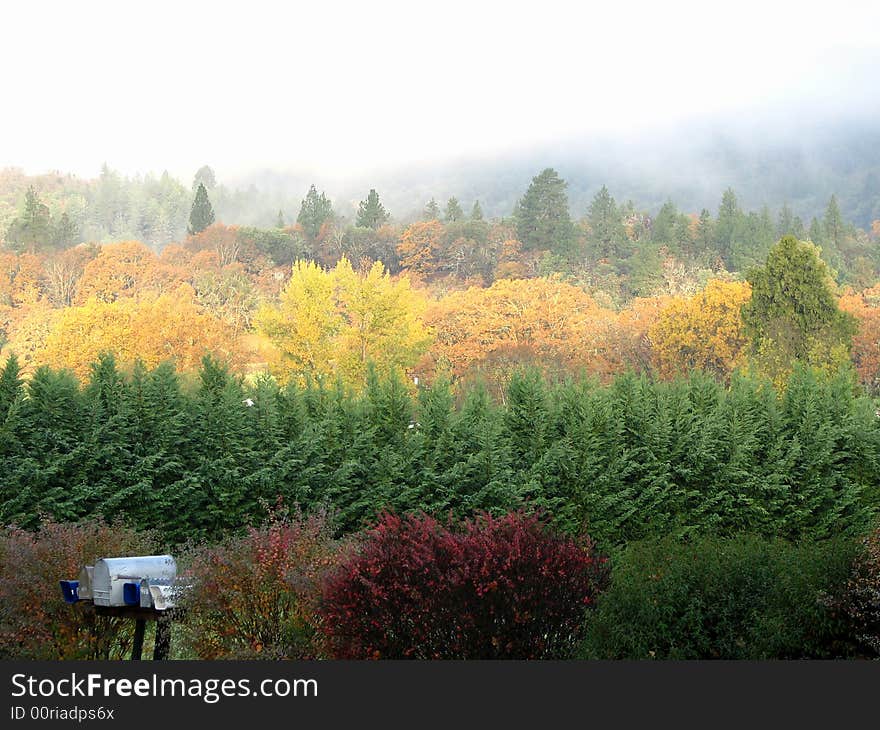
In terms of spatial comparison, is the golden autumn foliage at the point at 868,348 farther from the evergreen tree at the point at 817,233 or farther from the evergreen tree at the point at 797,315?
the evergreen tree at the point at 817,233

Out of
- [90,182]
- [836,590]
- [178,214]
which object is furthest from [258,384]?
[90,182]

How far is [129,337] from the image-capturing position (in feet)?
100

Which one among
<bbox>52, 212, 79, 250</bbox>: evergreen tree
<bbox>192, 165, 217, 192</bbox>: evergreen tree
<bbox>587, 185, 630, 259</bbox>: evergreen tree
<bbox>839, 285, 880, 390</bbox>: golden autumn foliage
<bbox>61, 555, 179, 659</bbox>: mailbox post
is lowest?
<bbox>839, 285, 880, 390</bbox>: golden autumn foliage

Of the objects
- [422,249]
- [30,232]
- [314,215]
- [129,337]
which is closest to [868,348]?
[129,337]

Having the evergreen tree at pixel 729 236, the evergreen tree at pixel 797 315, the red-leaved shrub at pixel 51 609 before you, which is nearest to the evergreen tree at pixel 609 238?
the evergreen tree at pixel 729 236

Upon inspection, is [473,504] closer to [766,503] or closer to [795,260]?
[766,503]

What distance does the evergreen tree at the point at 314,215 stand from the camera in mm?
57250

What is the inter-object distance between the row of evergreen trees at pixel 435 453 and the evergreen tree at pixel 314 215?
4549 centimetres

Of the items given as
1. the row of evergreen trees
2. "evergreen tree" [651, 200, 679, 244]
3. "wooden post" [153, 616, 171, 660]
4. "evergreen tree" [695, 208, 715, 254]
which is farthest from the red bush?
"evergreen tree" [695, 208, 715, 254]

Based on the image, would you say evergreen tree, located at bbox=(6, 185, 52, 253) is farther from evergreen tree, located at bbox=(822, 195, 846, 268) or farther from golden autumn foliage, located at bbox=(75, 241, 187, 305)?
evergreen tree, located at bbox=(822, 195, 846, 268)

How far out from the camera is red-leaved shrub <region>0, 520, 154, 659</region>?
6531mm

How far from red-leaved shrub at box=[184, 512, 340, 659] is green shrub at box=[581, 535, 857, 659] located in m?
1.81

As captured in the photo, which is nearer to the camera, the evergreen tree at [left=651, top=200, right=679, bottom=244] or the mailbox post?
the mailbox post

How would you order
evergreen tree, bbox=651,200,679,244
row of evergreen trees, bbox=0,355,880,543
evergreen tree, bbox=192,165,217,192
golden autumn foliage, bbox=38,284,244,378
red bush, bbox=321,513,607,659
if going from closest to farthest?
red bush, bbox=321,513,607,659
row of evergreen trees, bbox=0,355,880,543
golden autumn foliage, bbox=38,284,244,378
evergreen tree, bbox=651,200,679,244
evergreen tree, bbox=192,165,217,192
